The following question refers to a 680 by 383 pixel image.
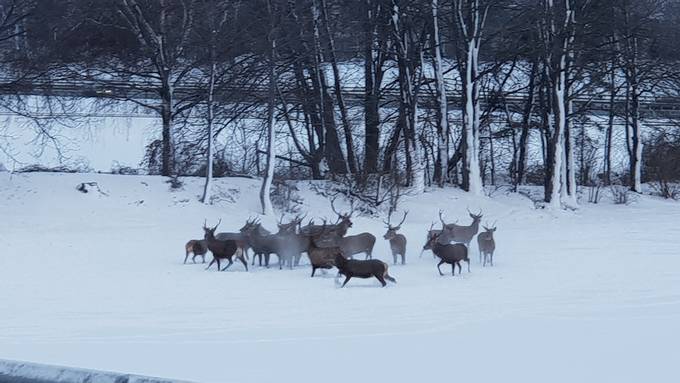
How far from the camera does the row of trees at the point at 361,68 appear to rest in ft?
102

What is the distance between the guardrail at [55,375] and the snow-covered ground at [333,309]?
4.99 metres

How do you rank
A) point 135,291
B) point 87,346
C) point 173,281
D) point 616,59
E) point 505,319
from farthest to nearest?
point 616,59, point 173,281, point 135,291, point 505,319, point 87,346

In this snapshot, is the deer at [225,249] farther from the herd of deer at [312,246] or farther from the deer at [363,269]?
the deer at [363,269]

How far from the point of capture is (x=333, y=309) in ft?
45.8

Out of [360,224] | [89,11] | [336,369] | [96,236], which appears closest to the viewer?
[336,369]

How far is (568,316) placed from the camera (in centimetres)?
1301

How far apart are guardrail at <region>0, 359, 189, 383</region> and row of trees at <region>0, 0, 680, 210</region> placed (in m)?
25.4

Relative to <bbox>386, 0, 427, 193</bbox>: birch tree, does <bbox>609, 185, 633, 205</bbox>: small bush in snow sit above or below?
below

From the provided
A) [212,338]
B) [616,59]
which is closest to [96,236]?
[212,338]

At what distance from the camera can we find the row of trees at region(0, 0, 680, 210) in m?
31.0

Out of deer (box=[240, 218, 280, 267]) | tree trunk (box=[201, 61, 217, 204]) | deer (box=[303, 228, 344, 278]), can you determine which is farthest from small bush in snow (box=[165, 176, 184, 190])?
deer (box=[303, 228, 344, 278])

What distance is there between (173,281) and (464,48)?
772 inches

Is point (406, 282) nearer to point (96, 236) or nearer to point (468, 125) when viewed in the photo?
point (96, 236)

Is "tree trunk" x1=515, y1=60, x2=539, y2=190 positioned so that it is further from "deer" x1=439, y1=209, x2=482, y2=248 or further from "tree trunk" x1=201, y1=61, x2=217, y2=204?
"deer" x1=439, y1=209, x2=482, y2=248
